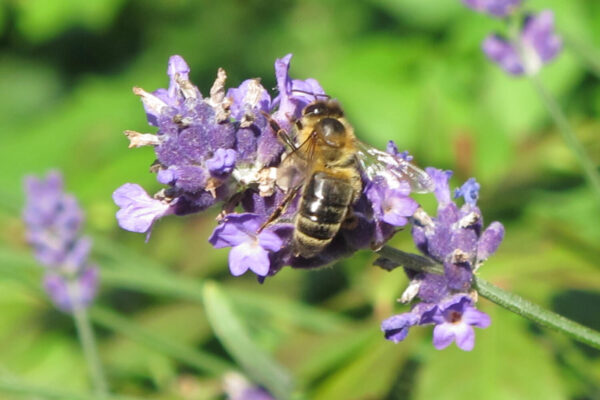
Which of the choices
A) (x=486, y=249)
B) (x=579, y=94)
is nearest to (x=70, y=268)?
(x=486, y=249)

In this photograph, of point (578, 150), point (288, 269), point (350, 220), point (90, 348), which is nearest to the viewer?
point (350, 220)

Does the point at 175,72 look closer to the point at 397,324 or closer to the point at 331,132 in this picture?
the point at 331,132

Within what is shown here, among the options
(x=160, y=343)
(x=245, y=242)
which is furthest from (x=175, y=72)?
(x=160, y=343)

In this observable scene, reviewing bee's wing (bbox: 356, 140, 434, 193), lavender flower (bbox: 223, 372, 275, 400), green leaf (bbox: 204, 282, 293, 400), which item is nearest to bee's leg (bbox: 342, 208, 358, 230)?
bee's wing (bbox: 356, 140, 434, 193)

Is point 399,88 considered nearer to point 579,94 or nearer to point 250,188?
point 579,94

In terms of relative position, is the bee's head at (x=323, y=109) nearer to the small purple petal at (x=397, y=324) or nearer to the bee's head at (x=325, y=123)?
the bee's head at (x=325, y=123)

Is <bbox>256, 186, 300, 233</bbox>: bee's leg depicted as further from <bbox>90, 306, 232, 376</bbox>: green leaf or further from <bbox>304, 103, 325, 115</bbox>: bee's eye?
<bbox>90, 306, 232, 376</bbox>: green leaf

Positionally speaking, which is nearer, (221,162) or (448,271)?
(221,162)
